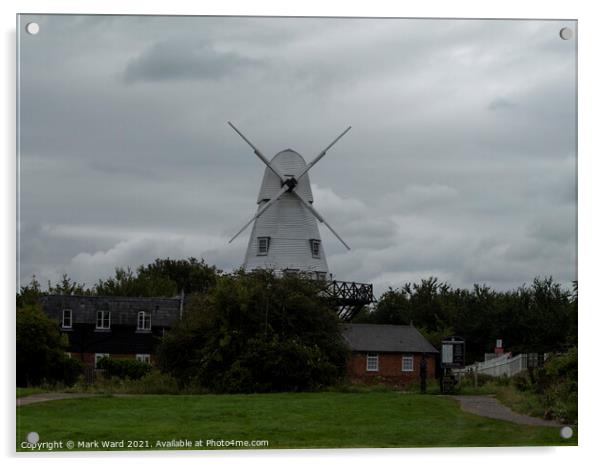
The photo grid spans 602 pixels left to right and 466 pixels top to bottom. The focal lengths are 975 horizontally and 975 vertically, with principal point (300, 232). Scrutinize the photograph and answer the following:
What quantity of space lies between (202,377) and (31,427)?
34.5 feet

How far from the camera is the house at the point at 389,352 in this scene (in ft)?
103

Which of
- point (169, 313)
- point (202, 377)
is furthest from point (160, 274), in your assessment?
point (202, 377)

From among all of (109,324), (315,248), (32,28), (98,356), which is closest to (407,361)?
(315,248)

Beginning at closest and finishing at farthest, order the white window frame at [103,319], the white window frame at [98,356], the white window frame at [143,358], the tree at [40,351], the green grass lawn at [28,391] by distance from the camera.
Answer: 1. the green grass lawn at [28,391]
2. the tree at [40,351]
3. the white window frame at [98,356]
4. the white window frame at [143,358]
5. the white window frame at [103,319]

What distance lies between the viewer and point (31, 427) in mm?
14148

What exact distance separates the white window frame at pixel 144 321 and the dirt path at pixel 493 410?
13.2 metres

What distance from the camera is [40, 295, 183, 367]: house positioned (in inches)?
1134

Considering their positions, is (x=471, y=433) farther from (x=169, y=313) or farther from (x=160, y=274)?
(x=160, y=274)

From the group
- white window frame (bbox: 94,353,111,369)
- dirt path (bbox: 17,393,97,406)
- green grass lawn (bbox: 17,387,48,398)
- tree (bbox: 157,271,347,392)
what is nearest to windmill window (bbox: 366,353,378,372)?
tree (bbox: 157,271,347,392)

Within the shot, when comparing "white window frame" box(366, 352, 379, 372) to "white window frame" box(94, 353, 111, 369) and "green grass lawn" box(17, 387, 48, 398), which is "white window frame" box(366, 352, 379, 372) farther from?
"green grass lawn" box(17, 387, 48, 398)

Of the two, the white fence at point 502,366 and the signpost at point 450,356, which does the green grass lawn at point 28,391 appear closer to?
the signpost at point 450,356

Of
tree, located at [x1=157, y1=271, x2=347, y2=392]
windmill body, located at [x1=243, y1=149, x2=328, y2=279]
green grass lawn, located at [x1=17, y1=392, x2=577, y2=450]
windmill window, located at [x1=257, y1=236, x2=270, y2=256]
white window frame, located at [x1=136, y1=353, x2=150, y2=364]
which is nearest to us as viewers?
green grass lawn, located at [x1=17, y1=392, x2=577, y2=450]

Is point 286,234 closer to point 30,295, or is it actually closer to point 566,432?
point 30,295

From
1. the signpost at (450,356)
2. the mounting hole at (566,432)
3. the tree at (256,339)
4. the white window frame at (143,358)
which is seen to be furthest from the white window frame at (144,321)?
the mounting hole at (566,432)
